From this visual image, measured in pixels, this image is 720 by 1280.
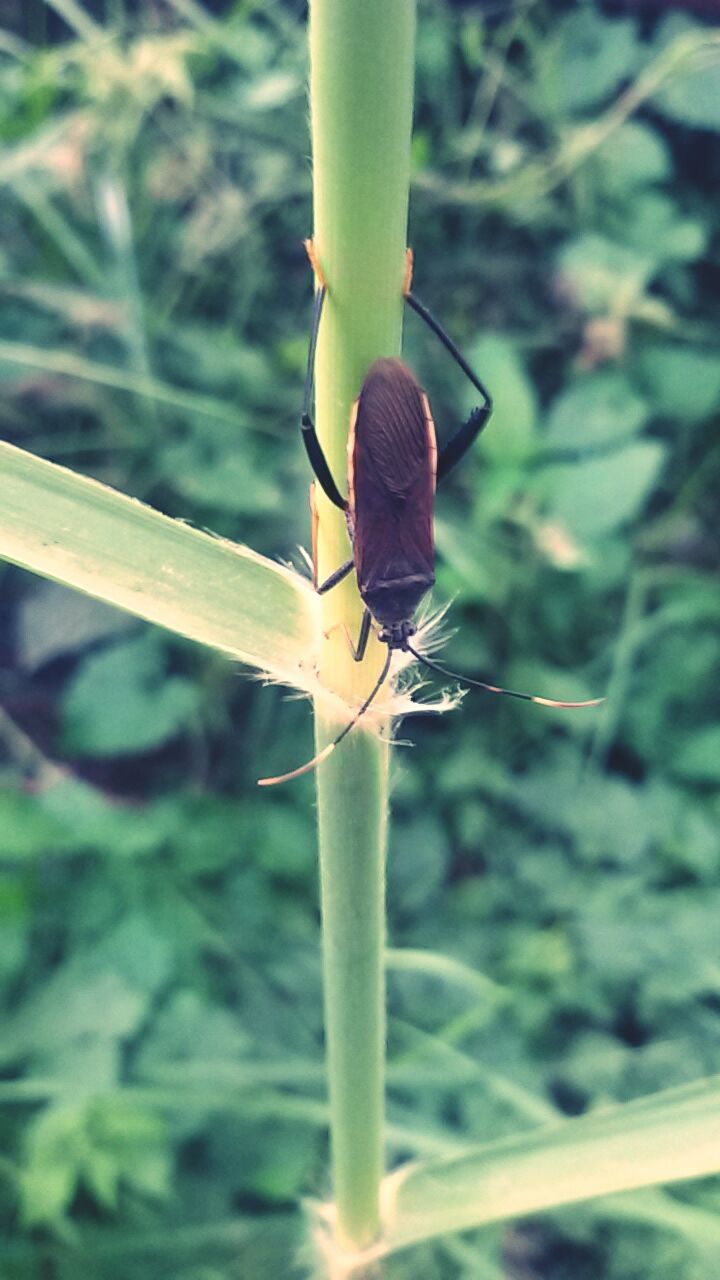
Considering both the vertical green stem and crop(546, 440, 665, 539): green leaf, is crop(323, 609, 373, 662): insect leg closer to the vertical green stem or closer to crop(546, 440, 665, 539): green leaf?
the vertical green stem

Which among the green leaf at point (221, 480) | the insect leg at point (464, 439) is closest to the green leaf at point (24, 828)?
the green leaf at point (221, 480)

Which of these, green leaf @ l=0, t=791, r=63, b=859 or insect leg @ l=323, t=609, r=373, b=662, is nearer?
insect leg @ l=323, t=609, r=373, b=662

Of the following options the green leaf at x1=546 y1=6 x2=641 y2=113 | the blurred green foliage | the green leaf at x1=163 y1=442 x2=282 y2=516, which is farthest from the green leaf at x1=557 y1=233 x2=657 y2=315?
the green leaf at x1=163 y1=442 x2=282 y2=516

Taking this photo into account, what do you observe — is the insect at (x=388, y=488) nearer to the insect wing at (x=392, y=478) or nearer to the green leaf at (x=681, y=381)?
the insect wing at (x=392, y=478)

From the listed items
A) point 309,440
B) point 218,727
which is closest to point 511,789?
point 218,727

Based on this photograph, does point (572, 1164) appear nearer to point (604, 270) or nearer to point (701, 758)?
point (701, 758)

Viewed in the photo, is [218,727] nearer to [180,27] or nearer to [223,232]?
[223,232]


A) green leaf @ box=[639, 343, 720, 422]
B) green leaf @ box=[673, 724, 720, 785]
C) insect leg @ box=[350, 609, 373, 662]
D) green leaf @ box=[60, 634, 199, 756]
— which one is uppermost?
green leaf @ box=[639, 343, 720, 422]

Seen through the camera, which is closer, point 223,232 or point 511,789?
point 511,789
